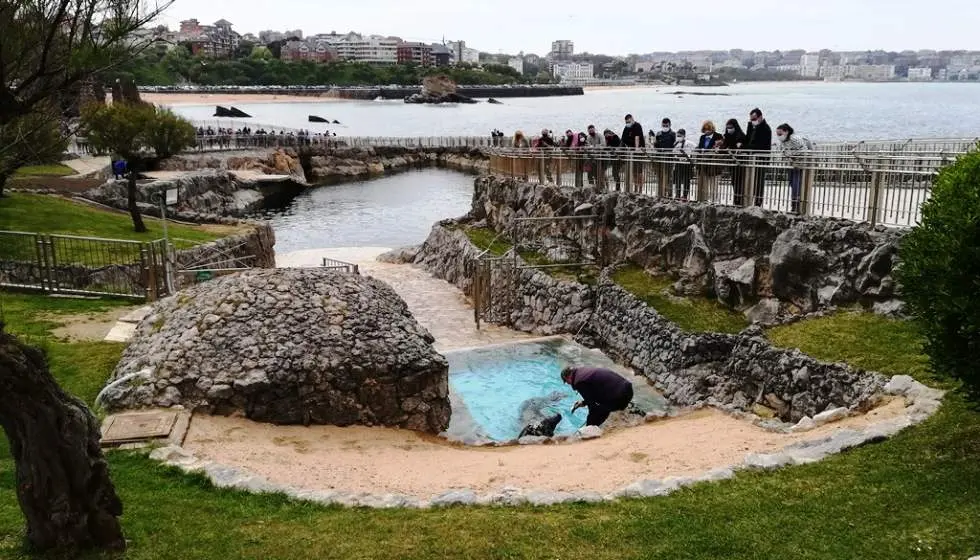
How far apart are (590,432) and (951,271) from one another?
7536 mm

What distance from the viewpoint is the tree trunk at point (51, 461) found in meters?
6.96

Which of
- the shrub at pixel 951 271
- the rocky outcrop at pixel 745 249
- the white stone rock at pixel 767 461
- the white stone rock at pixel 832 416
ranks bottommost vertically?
the white stone rock at pixel 832 416

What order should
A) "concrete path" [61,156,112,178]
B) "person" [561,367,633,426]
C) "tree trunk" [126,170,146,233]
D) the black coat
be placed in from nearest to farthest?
"person" [561,367,633,426], the black coat, "tree trunk" [126,170,146,233], "concrete path" [61,156,112,178]

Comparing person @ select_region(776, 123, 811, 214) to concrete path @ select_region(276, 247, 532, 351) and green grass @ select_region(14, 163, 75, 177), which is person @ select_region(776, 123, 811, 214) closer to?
concrete path @ select_region(276, 247, 532, 351)

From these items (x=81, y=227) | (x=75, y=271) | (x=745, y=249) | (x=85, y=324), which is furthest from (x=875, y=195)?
(x=81, y=227)

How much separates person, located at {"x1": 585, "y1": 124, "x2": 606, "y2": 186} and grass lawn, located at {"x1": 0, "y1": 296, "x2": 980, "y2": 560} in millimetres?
18691

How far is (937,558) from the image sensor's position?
694cm

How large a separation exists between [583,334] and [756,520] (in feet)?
50.0

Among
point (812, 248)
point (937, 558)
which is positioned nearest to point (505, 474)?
point (937, 558)

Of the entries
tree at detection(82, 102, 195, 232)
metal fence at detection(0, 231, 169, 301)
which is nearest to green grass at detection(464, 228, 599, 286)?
metal fence at detection(0, 231, 169, 301)

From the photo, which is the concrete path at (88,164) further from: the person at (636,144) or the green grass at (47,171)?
the person at (636,144)

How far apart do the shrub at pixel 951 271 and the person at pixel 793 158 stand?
9460 millimetres

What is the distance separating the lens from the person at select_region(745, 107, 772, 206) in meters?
19.9

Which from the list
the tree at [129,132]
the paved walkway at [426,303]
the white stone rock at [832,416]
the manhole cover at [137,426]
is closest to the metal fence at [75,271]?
the paved walkway at [426,303]
